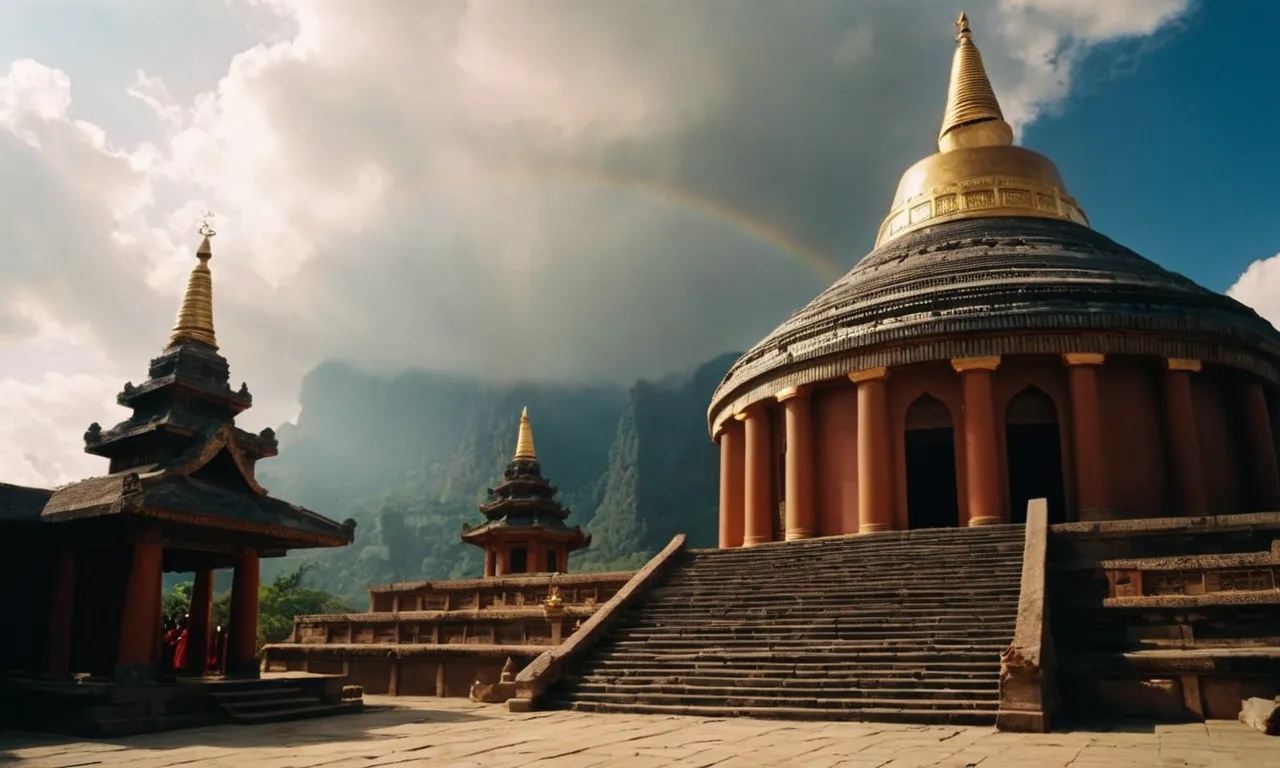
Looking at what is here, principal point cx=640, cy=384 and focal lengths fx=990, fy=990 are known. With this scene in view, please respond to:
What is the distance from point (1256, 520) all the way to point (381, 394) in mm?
167277

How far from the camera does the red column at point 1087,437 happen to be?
19734 mm

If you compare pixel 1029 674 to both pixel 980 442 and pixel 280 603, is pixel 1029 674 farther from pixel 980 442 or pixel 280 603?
pixel 280 603

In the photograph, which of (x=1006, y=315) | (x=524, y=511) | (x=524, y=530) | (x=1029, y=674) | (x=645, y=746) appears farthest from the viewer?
(x=524, y=511)

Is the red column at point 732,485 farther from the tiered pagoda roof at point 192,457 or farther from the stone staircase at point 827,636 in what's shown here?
the tiered pagoda roof at point 192,457

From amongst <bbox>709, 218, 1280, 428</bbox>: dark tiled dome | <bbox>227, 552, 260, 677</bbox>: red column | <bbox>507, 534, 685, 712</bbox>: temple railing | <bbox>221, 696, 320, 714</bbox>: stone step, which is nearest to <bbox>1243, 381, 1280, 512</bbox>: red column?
<bbox>709, 218, 1280, 428</bbox>: dark tiled dome

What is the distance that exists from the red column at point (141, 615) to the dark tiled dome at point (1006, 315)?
1442cm

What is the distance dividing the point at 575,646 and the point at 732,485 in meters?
12.1

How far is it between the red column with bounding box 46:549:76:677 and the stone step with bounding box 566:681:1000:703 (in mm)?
7340

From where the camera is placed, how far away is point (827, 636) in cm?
1452

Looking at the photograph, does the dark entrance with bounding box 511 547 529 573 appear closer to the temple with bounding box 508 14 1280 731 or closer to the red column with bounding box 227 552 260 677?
the temple with bounding box 508 14 1280 731

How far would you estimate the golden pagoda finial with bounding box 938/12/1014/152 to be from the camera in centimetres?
3030

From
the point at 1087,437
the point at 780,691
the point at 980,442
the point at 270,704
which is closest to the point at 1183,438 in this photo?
the point at 1087,437

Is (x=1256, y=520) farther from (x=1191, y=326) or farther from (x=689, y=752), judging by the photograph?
(x=689, y=752)

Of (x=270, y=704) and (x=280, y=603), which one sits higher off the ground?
(x=280, y=603)
